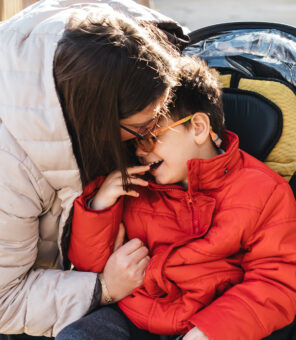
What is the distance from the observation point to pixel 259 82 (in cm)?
165

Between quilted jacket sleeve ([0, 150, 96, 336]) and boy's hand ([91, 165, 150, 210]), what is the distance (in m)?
0.20

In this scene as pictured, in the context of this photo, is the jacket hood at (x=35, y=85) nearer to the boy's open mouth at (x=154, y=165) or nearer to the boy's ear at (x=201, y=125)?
the boy's open mouth at (x=154, y=165)

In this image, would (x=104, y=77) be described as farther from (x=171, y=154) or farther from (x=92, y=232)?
(x=92, y=232)

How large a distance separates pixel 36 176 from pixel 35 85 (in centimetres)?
28

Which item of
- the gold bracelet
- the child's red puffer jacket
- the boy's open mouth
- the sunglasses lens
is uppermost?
the sunglasses lens

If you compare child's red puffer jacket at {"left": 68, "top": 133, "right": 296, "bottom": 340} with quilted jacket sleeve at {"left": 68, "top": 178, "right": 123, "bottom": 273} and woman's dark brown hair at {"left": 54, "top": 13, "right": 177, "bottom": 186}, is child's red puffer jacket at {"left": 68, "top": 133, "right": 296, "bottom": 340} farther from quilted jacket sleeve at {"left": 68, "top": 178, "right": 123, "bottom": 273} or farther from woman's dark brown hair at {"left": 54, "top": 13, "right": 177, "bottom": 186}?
woman's dark brown hair at {"left": 54, "top": 13, "right": 177, "bottom": 186}

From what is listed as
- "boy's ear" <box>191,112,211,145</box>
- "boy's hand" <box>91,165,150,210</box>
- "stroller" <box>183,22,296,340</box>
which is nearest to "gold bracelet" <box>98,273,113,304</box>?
"boy's hand" <box>91,165,150,210</box>

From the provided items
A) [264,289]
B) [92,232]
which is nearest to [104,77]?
[92,232]

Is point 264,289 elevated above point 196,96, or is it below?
below

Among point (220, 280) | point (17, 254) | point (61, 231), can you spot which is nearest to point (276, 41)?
point (220, 280)

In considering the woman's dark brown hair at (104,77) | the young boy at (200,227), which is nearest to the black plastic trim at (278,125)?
the young boy at (200,227)

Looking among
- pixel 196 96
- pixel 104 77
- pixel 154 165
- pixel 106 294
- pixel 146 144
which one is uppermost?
pixel 104 77

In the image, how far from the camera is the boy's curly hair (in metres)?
1.43

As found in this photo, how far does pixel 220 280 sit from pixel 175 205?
0.30 metres
